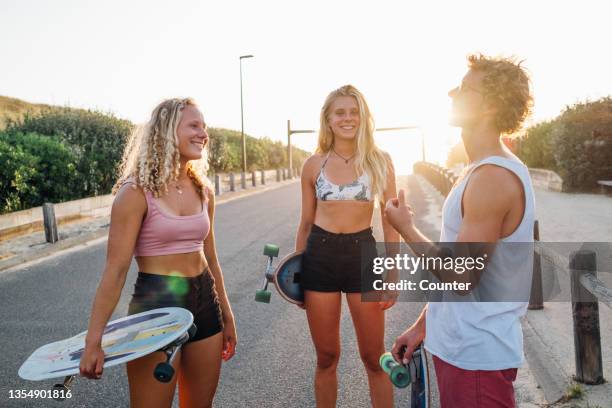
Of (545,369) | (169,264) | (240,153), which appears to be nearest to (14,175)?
(169,264)

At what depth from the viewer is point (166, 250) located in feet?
8.30

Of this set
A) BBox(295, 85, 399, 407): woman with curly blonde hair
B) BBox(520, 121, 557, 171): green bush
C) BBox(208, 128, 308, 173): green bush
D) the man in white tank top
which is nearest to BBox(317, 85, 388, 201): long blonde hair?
BBox(295, 85, 399, 407): woman with curly blonde hair

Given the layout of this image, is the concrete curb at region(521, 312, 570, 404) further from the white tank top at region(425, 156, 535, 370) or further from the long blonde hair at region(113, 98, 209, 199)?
the long blonde hair at region(113, 98, 209, 199)

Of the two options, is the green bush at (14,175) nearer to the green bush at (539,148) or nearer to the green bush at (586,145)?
the green bush at (586,145)

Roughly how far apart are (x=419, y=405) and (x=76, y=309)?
518cm

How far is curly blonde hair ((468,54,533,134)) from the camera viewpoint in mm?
1978

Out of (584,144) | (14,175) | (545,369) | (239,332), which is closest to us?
(545,369)

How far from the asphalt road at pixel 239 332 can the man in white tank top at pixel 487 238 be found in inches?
77.4

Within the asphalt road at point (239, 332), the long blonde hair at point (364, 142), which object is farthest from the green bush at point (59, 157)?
the long blonde hair at point (364, 142)

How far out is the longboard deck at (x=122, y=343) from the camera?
2148 millimetres

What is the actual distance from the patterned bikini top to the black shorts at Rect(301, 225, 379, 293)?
0.22 metres

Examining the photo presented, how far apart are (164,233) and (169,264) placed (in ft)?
0.52

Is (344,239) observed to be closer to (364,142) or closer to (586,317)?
(364,142)

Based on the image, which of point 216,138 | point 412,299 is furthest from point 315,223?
point 216,138
